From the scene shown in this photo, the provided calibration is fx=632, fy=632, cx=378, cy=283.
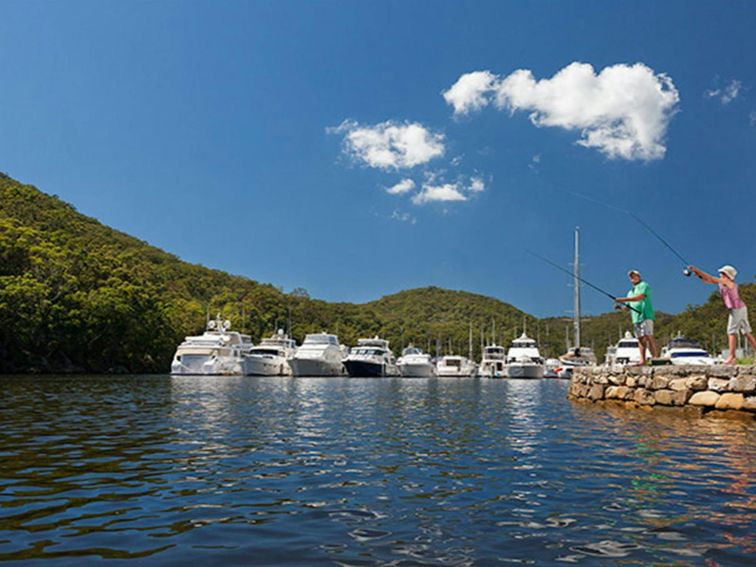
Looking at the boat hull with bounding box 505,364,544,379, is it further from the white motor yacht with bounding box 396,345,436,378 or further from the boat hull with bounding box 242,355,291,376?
A: the boat hull with bounding box 242,355,291,376

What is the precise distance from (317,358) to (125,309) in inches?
912

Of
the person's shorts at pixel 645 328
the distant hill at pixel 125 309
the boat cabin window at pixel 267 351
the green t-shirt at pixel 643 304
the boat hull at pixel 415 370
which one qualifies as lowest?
the boat hull at pixel 415 370

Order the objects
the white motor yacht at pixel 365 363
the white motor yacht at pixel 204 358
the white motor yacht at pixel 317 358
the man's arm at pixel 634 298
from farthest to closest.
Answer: the white motor yacht at pixel 365 363 → the white motor yacht at pixel 317 358 → the white motor yacht at pixel 204 358 → the man's arm at pixel 634 298

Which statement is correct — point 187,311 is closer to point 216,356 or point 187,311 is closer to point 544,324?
point 216,356

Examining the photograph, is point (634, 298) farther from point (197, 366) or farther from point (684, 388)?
point (197, 366)

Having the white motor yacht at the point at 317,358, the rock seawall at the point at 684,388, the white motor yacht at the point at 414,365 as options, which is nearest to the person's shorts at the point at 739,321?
the rock seawall at the point at 684,388

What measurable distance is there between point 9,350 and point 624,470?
67779 millimetres

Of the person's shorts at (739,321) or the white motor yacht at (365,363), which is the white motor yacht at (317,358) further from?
the person's shorts at (739,321)

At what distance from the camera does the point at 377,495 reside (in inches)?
290

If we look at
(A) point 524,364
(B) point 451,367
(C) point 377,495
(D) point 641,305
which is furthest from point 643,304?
(B) point 451,367

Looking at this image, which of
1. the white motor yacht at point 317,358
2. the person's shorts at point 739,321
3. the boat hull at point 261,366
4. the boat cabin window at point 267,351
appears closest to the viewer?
the person's shorts at point 739,321

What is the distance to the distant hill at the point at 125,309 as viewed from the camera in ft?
211

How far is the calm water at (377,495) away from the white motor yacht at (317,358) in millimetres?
63848

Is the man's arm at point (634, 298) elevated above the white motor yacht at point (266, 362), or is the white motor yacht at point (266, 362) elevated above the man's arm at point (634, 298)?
the man's arm at point (634, 298)
